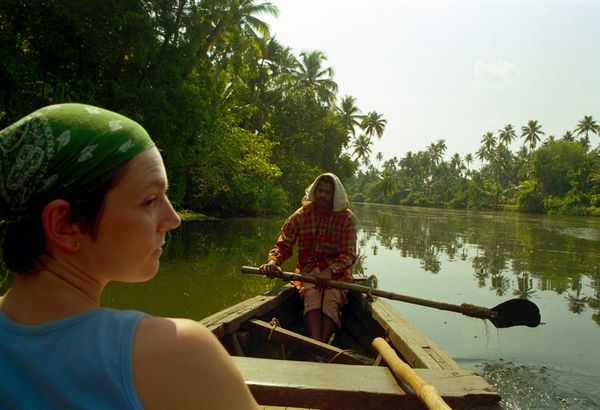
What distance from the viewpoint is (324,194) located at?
13.5ft

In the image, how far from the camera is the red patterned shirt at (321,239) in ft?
13.5

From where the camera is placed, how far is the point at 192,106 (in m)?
11.4

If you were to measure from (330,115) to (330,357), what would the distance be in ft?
87.5

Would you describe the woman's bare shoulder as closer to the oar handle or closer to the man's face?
the oar handle

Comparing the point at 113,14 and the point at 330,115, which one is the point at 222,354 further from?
the point at 330,115

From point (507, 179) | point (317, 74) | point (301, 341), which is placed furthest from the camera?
point (507, 179)

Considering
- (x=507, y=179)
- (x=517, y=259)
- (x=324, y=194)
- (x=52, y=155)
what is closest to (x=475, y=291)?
(x=517, y=259)

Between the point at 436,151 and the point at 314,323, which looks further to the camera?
the point at 436,151

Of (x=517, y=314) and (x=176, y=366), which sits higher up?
(x=176, y=366)

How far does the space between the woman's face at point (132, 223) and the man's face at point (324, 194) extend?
134 inches

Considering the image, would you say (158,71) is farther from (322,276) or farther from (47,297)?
(47,297)

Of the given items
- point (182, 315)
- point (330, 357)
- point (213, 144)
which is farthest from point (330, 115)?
point (330, 357)

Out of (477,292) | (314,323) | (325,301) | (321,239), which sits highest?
(321,239)

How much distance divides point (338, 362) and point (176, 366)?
2450mm
